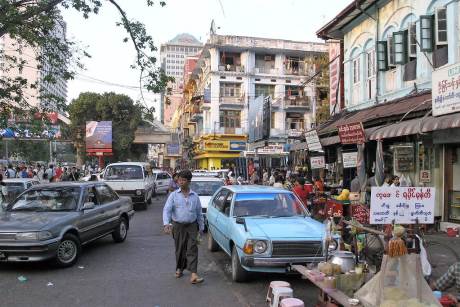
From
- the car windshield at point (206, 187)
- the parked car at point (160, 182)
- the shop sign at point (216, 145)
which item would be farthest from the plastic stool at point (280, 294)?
the shop sign at point (216, 145)

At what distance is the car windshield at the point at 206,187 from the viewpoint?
14224mm

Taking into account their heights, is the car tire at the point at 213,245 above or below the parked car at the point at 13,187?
below

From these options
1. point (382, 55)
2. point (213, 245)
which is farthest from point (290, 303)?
point (382, 55)

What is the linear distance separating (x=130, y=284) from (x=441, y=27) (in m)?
10.4

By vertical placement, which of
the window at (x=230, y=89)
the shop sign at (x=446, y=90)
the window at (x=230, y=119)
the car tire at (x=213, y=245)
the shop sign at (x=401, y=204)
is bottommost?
the car tire at (x=213, y=245)

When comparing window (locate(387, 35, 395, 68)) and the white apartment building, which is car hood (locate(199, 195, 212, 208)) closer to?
window (locate(387, 35, 395, 68))

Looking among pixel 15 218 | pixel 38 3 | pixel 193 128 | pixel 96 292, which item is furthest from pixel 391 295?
pixel 193 128

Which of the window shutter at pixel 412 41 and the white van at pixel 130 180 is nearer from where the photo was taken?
the window shutter at pixel 412 41

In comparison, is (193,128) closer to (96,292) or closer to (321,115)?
(321,115)

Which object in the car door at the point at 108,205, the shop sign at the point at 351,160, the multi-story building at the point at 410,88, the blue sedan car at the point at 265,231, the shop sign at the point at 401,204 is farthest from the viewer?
the shop sign at the point at 351,160

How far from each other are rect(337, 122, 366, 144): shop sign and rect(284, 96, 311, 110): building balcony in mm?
38710

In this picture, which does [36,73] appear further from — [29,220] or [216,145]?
[216,145]

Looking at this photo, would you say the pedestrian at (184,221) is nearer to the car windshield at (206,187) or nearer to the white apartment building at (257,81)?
the car windshield at (206,187)

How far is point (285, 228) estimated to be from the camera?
7266mm
